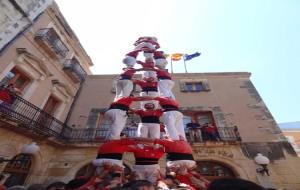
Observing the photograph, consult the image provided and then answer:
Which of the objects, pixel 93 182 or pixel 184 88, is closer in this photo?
pixel 93 182

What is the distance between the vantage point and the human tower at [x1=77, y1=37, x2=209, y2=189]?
7.93ft

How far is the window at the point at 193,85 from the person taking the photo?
11.5m

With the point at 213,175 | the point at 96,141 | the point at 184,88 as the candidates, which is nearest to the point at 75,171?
the point at 96,141

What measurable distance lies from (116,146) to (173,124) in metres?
0.90

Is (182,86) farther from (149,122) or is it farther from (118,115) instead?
(118,115)

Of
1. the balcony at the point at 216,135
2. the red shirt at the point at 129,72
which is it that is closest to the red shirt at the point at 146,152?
the red shirt at the point at 129,72

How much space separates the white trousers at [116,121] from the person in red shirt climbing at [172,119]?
64 centimetres

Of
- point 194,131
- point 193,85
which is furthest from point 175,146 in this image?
point 193,85

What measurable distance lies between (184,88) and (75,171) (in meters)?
7.57

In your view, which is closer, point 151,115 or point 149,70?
point 151,115

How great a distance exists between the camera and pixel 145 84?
3.67 m

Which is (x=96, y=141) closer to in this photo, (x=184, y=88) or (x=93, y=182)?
(x=184, y=88)

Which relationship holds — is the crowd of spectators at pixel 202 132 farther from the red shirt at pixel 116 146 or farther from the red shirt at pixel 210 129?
the red shirt at pixel 116 146

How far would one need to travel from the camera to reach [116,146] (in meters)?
2.44
